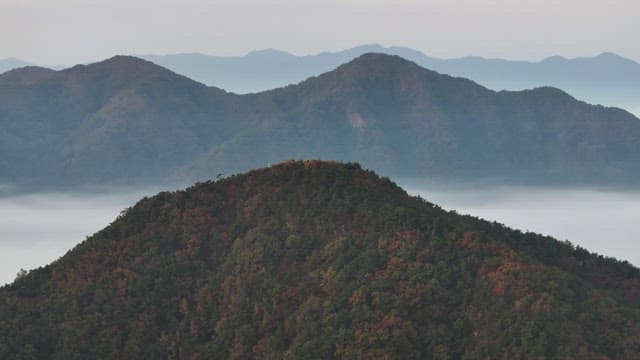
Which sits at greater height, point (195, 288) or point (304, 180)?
point (304, 180)

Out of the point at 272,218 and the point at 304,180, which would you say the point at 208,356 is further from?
the point at 304,180

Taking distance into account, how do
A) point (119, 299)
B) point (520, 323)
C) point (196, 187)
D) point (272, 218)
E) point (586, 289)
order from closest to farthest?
point (520, 323)
point (586, 289)
point (119, 299)
point (272, 218)
point (196, 187)

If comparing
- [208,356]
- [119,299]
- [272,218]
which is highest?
[272,218]

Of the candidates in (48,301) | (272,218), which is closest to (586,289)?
(272,218)

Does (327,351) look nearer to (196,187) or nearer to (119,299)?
(119,299)

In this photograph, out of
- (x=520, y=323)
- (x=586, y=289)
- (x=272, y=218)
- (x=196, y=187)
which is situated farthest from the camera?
(x=196, y=187)

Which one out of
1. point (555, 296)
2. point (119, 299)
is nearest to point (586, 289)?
point (555, 296)

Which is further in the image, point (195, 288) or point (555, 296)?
point (195, 288)
